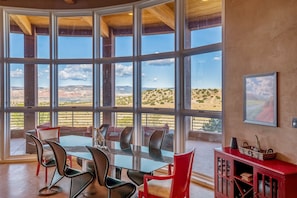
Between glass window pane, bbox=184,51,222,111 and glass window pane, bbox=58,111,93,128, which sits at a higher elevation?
glass window pane, bbox=184,51,222,111

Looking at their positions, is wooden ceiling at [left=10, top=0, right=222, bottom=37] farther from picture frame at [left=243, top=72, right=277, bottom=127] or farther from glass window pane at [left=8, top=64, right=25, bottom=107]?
picture frame at [left=243, top=72, right=277, bottom=127]

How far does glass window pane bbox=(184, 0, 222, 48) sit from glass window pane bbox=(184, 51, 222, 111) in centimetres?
25

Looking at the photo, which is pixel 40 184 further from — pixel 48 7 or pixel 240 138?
pixel 48 7

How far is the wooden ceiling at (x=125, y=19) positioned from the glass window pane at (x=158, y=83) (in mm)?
744

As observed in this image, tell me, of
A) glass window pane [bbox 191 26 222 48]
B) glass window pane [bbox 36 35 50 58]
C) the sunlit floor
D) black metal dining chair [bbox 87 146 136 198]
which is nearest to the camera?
black metal dining chair [bbox 87 146 136 198]

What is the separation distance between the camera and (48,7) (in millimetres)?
5715

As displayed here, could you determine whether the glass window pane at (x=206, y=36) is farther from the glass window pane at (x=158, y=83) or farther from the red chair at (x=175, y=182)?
the red chair at (x=175, y=182)

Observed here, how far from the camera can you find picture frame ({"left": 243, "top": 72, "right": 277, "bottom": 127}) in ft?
9.71

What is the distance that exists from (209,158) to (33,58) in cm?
428

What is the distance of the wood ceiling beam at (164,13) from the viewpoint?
191 inches

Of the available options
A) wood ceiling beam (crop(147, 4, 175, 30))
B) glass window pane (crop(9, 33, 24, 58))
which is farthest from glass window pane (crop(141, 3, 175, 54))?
glass window pane (crop(9, 33, 24, 58))

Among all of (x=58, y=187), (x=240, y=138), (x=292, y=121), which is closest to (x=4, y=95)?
(x=58, y=187)

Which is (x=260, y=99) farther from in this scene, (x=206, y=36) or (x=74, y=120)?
(x=74, y=120)

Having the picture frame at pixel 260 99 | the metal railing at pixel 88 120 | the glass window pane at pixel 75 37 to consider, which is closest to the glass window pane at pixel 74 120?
the metal railing at pixel 88 120
